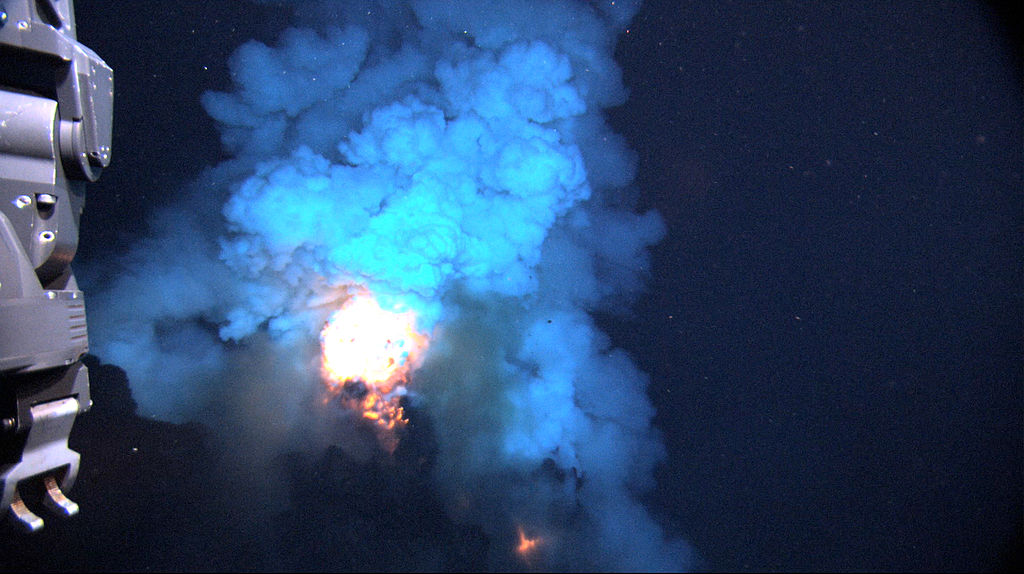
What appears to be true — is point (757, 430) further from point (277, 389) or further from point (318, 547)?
point (277, 389)

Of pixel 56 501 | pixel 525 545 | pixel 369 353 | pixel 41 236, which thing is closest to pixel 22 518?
pixel 56 501

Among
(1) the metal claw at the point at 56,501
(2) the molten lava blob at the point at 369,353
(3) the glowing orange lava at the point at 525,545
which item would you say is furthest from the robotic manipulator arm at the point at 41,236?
(3) the glowing orange lava at the point at 525,545

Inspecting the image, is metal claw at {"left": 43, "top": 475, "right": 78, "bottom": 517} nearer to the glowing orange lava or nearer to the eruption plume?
the eruption plume

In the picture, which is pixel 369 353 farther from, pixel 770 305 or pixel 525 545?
pixel 770 305

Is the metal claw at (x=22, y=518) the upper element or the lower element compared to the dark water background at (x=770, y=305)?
lower

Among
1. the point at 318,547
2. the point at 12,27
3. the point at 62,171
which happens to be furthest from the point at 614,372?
the point at 12,27

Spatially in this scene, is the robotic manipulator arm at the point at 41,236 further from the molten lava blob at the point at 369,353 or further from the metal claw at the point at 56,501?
the molten lava blob at the point at 369,353
